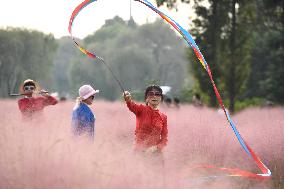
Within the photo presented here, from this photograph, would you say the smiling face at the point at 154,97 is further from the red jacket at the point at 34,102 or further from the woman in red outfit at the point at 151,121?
the red jacket at the point at 34,102

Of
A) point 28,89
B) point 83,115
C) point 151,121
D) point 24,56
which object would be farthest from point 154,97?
point 24,56

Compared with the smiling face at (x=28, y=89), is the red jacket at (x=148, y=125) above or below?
below

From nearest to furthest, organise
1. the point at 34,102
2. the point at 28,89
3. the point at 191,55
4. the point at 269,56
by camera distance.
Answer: the point at 34,102 → the point at 28,89 → the point at 191,55 → the point at 269,56

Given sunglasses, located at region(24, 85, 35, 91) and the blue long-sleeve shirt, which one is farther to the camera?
sunglasses, located at region(24, 85, 35, 91)

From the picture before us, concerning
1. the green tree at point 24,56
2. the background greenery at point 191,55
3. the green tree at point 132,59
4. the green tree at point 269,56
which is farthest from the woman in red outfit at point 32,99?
the green tree at point 132,59

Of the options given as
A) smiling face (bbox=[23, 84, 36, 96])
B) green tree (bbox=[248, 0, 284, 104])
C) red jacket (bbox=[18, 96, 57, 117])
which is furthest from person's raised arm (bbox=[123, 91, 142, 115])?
green tree (bbox=[248, 0, 284, 104])

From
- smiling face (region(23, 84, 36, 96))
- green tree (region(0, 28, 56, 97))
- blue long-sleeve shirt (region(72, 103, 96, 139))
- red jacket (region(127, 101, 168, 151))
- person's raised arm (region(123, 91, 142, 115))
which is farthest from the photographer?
green tree (region(0, 28, 56, 97))

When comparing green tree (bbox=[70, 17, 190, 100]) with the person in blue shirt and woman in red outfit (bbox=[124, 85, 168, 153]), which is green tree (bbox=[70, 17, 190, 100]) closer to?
the person in blue shirt

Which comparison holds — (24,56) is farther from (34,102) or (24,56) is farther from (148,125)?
(148,125)

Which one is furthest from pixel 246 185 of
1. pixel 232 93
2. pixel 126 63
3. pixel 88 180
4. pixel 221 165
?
pixel 126 63

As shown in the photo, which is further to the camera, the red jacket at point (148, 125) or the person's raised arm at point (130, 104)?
the red jacket at point (148, 125)

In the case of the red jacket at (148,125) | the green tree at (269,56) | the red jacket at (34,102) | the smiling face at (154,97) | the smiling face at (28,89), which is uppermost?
the green tree at (269,56)

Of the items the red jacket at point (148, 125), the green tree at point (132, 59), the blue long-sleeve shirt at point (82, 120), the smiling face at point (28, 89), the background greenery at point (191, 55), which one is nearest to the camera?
the red jacket at point (148, 125)

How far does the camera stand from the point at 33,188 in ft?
16.1
